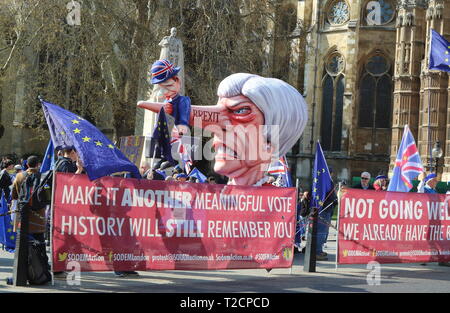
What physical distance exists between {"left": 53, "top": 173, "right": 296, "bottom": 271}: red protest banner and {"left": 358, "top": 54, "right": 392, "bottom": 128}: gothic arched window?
31601 mm

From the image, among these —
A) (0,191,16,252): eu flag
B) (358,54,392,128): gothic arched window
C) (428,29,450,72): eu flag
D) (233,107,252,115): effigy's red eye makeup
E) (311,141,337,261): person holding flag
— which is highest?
(358,54,392,128): gothic arched window

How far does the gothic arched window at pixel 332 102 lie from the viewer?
139 ft

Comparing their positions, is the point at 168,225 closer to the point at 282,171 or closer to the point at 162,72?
the point at 162,72

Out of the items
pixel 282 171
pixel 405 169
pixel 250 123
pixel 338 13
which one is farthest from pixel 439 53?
pixel 338 13

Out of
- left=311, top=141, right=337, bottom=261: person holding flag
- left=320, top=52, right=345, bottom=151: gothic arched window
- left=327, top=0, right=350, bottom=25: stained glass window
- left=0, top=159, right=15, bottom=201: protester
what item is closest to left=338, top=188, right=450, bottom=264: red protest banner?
left=311, top=141, right=337, bottom=261: person holding flag

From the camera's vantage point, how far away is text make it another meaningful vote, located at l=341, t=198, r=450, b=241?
460 inches

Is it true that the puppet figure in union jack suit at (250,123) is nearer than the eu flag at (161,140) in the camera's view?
No

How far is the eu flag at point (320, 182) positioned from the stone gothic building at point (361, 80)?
25539mm

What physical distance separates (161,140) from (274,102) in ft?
5.18

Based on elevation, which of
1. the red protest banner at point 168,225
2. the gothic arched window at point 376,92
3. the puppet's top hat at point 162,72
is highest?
the gothic arched window at point 376,92

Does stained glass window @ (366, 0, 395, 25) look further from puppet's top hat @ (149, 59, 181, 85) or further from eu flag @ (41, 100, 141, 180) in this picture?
eu flag @ (41, 100, 141, 180)
